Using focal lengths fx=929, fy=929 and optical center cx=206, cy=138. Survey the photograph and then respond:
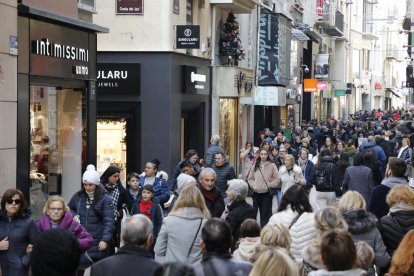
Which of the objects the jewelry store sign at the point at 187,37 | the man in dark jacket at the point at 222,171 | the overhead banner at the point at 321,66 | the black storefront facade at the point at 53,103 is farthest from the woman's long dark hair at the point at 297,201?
the overhead banner at the point at 321,66

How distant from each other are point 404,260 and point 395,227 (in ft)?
8.75

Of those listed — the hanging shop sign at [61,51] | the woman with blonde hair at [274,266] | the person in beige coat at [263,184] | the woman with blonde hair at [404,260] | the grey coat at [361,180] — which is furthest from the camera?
the person in beige coat at [263,184]

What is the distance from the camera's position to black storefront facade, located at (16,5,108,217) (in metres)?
13.7

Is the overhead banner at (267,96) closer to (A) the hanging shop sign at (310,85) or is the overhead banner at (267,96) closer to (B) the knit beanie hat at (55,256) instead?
(A) the hanging shop sign at (310,85)

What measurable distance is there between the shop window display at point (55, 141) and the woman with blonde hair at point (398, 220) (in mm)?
6660

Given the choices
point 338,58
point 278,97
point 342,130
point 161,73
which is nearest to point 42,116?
point 161,73

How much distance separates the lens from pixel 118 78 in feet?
73.9

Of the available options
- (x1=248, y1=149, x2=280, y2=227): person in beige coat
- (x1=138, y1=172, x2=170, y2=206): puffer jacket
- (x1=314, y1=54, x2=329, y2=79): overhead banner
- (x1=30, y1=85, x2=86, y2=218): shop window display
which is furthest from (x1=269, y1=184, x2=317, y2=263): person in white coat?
(x1=314, y1=54, x2=329, y2=79): overhead banner

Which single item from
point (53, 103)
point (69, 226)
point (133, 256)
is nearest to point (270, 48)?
point (53, 103)

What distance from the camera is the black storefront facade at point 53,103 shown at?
1373cm

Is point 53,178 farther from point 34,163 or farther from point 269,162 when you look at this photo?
point 269,162

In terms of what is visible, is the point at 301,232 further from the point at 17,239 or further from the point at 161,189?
the point at 161,189

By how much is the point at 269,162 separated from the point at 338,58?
52420 mm

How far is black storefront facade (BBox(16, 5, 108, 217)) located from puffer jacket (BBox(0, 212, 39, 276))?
4.26 metres
